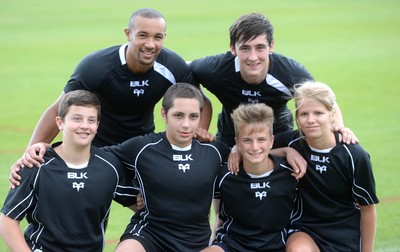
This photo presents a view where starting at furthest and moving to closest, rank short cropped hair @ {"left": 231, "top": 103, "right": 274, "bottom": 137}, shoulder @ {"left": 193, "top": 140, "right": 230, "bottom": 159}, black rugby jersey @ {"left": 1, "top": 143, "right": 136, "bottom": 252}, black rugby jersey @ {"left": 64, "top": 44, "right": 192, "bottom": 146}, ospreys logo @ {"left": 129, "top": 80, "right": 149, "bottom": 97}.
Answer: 1. ospreys logo @ {"left": 129, "top": 80, "right": 149, "bottom": 97}
2. black rugby jersey @ {"left": 64, "top": 44, "right": 192, "bottom": 146}
3. shoulder @ {"left": 193, "top": 140, "right": 230, "bottom": 159}
4. short cropped hair @ {"left": 231, "top": 103, "right": 274, "bottom": 137}
5. black rugby jersey @ {"left": 1, "top": 143, "right": 136, "bottom": 252}

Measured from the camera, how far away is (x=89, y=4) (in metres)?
39.0

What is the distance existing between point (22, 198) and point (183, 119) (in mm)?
1390

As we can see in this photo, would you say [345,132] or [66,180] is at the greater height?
[345,132]

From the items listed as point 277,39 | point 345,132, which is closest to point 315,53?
point 277,39

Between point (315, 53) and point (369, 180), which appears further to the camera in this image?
point (315, 53)

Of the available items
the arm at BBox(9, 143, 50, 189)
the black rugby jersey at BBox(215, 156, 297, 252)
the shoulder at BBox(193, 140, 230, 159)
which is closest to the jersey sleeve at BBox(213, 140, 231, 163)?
the shoulder at BBox(193, 140, 230, 159)

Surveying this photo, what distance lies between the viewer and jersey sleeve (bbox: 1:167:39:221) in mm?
5820

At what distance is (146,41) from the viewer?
684 centimetres

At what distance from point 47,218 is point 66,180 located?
1.05 ft

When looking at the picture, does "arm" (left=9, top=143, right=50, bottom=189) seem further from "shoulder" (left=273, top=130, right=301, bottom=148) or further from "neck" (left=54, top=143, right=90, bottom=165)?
"shoulder" (left=273, top=130, right=301, bottom=148)

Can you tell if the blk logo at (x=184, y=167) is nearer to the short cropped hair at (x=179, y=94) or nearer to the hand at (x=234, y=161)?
the hand at (x=234, y=161)

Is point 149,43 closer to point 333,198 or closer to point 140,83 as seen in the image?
point 140,83

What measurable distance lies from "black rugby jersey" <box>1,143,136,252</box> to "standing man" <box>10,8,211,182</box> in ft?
3.20

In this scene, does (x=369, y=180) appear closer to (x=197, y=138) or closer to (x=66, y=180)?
(x=197, y=138)
